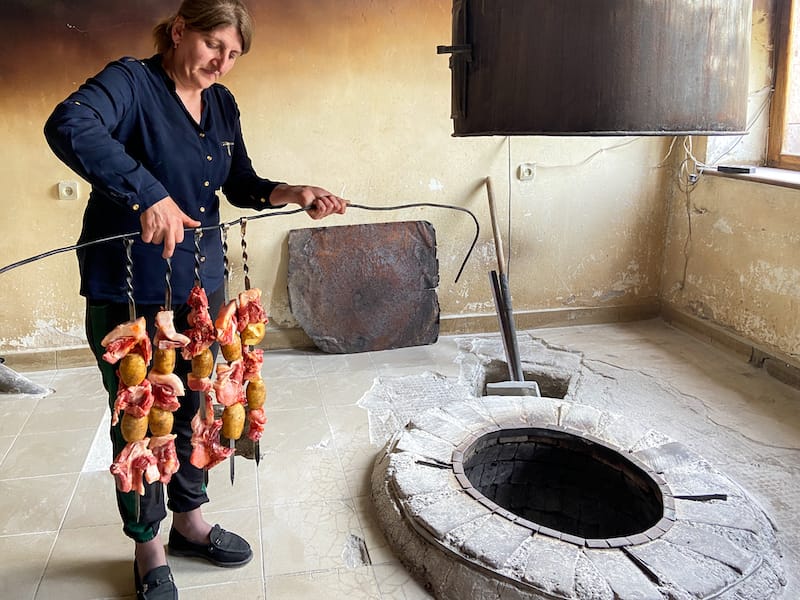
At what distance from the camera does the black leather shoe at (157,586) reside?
1695mm

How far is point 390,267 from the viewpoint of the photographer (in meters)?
3.56

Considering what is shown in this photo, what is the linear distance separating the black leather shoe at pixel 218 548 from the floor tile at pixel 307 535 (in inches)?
2.9

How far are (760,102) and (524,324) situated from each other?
5.53 feet

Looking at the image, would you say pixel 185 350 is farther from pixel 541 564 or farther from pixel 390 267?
pixel 390 267

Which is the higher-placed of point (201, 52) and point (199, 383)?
point (201, 52)

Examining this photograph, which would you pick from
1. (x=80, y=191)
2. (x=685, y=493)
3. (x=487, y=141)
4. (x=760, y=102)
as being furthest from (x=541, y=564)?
(x=760, y=102)

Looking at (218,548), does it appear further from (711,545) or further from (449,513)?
(711,545)

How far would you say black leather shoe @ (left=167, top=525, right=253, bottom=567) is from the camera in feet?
6.12

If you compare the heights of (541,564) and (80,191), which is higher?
(80,191)

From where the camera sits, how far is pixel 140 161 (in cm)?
150

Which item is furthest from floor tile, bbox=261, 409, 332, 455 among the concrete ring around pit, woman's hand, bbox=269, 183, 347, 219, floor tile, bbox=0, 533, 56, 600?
woman's hand, bbox=269, 183, 347, 219

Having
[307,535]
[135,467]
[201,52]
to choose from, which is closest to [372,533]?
[307,535]

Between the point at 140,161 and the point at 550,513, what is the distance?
177cm

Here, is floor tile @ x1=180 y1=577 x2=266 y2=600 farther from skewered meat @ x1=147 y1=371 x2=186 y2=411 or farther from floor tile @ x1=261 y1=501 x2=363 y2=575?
skewered meat @ x1=147 y1=371 x2=186 y2=411
